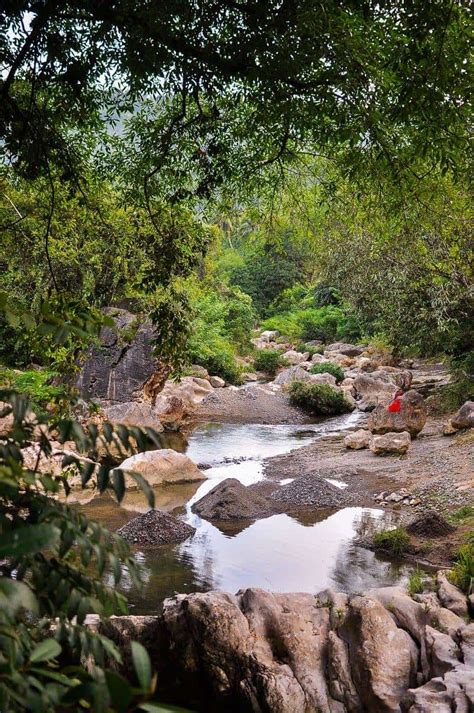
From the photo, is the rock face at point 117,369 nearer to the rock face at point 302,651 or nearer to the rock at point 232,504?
the rock at point 232,504

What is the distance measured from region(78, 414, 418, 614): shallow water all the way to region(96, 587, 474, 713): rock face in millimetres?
1207

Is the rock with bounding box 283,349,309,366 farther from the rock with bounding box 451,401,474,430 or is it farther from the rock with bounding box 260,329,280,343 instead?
the rock with bounding box 451,401,474,430

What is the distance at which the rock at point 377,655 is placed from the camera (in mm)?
5570

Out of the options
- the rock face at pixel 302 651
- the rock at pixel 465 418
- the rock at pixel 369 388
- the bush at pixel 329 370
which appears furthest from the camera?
the bush at pixel 329 370

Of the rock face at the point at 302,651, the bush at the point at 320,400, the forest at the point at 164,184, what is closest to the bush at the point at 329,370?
the bush at the point at 320,400

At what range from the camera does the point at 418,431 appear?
18.3 metres

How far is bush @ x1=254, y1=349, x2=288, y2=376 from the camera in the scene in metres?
35.9

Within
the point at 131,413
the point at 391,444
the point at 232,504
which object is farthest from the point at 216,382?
the point at 232,504

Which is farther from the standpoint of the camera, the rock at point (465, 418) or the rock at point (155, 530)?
the rock at point (465, 418)

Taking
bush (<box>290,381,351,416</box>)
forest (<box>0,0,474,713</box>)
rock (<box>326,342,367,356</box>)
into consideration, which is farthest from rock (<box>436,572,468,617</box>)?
rock (<box>326,342,367,356</box>)

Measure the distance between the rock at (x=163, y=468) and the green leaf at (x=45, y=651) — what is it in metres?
12.6

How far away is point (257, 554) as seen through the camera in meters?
10.2

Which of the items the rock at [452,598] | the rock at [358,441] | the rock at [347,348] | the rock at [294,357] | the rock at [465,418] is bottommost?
the rock at [452,598]

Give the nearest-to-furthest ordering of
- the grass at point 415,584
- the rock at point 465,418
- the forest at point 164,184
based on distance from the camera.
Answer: the forest at point 164,184, the grass at point 415,584, the rock at point 465,418
